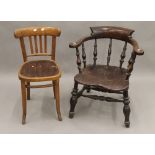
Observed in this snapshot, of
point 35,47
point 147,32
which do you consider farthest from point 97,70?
point 147,32

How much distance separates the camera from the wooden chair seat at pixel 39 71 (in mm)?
2899

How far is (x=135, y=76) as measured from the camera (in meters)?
4.11

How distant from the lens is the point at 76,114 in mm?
3318

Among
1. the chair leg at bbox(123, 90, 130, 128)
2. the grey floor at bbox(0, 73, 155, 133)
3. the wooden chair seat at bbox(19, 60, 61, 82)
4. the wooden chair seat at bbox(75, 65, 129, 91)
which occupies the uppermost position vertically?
the wooden chair seat at bbox(19, 60, 61, 82)

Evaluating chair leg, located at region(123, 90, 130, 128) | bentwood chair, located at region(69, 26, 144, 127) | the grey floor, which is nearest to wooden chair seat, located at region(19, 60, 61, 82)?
bentwood chair, located at region(69, 26, 144, 127)

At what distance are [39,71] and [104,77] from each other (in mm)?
657

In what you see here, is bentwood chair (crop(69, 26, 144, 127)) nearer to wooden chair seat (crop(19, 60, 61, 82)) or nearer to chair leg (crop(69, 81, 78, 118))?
chair leg (crop(69, 81, 78, 118))

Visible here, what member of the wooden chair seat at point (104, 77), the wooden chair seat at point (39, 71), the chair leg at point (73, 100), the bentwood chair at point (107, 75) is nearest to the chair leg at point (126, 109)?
the bentwood chair at point (107, 75)

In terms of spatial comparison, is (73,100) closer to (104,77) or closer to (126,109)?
(104,77)

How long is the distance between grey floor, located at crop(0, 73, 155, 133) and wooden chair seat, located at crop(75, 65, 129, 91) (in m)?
0.45

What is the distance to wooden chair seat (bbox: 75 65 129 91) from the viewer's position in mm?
2945

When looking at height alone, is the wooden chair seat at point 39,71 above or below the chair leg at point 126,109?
above

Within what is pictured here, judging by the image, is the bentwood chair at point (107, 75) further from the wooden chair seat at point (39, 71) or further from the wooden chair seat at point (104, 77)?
the wooden chair seat at point (39, 71)

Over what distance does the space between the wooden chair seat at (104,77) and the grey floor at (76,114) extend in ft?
1.49
